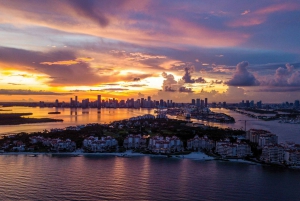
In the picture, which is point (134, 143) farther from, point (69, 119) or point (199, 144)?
point (69, 119)

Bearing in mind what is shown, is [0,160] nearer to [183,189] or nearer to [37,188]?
[37,188]

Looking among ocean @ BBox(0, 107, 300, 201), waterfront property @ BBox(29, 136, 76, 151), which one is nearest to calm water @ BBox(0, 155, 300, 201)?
ocean @ BBox(0, 107, 300, 201)

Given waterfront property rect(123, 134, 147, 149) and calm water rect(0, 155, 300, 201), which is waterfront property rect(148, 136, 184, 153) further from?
calm water rect(0, 155, 300, 201)

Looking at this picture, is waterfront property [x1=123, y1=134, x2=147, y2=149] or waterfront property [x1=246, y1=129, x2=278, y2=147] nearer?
waterfront property [x1=123, y1=134, x2=147, y2=149]

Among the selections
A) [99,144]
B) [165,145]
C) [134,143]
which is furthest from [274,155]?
[99,144]

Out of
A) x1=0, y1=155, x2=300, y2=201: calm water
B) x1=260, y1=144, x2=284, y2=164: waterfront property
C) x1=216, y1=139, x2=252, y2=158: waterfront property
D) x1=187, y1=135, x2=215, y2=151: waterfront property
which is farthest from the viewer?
x1=187, y1=135, x2=215, y2=151: waterfront property

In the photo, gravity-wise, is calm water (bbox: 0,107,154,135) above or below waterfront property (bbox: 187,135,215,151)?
above

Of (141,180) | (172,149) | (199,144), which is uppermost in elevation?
(199,144)

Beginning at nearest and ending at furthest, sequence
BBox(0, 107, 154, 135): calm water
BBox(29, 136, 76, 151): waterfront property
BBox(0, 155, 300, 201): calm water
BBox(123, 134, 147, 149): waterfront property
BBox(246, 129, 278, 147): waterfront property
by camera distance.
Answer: BBox(0, 155, 300, 201): calm water, BBox(29, 136, 76, 151): waterfront property, BBox(123, 134, 147, 149): waterfront property, BBox(246, 129, 278, 147): waterfront property, BBox(0, 107, 154, 135): calm water

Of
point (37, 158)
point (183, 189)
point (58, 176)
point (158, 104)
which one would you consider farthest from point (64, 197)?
point (158, 104)
